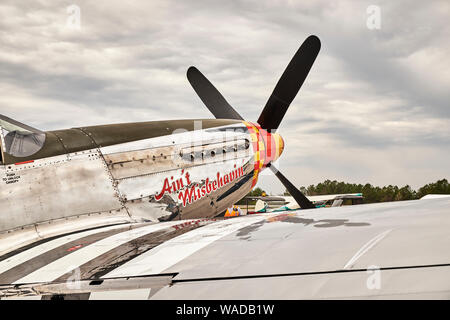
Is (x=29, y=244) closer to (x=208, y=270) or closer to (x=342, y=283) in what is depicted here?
(x=208, y=270)

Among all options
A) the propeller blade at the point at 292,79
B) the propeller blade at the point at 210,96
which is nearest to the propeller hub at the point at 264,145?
the propeller blade at the point at 292,79

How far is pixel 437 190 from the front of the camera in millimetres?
59906

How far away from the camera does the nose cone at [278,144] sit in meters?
8.02

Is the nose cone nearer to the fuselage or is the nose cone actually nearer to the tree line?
the fuselage

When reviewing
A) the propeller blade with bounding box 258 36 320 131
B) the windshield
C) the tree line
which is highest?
the propeller blade with bounding box 258 36 320 131

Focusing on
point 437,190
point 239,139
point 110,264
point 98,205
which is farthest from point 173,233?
point 437,190

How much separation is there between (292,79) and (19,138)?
617 cm

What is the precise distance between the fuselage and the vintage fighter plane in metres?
0.02

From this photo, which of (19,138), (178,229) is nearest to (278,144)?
(178,229)

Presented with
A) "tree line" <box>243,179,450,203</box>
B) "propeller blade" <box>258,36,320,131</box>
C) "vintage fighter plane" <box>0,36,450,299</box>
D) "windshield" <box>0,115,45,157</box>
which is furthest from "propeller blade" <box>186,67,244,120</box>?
"tree line" <box>243,179,450,203</box>

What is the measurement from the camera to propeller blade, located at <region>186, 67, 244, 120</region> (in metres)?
10.3

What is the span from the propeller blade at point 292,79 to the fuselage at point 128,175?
162 centimetres
